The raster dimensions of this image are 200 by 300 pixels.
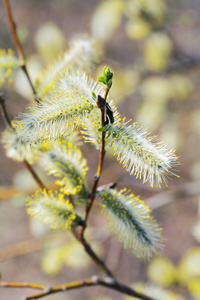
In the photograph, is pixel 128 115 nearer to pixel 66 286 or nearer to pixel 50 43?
pixel 50 43

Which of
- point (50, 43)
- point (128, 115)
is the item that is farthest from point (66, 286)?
point (128, 115)

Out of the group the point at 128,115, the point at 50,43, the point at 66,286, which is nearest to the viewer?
the point at 66,286

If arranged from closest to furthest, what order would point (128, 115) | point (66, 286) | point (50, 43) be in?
point (66, 286), point (50, 43), point (128, 115)

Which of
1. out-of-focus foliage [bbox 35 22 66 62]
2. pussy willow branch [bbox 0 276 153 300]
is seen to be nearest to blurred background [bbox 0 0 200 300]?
out-of-focus foliage [bbox 35 22 66 62]

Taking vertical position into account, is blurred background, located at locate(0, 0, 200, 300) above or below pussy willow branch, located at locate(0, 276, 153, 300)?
above

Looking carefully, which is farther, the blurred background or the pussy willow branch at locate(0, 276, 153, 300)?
the blurred background

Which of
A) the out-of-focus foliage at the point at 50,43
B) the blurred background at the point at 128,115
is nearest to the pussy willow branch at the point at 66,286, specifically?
the blurred background at the point at 128,115

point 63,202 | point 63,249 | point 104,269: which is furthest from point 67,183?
point 63,249

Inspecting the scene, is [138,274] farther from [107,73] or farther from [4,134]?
[107,73]

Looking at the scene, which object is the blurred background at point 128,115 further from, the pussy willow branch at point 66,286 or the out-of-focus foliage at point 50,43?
the pussy willow branch at point 66,286

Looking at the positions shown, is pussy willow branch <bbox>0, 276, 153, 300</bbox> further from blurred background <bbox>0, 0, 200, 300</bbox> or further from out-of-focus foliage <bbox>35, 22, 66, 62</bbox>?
out-of-focus foliage <bbox>35, 22, 66, 62</bbox>

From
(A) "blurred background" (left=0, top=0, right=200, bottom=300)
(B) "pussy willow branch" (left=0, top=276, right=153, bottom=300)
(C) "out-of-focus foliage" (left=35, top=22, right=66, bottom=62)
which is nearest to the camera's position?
(B) "pussy willow branch" (left=0, top=276, right=153, bottom=300)
